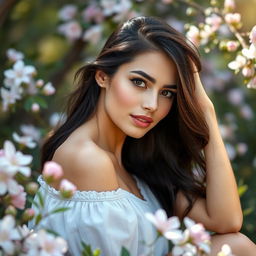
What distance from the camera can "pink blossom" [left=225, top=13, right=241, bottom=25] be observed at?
9.25 ft

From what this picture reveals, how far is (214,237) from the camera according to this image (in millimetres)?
2514

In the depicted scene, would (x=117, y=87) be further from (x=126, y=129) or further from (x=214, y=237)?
(x=214, y=237)

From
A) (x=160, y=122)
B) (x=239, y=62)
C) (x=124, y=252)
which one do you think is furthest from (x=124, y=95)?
(x=124, y=252)

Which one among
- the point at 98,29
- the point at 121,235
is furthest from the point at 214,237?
the point at 98,29

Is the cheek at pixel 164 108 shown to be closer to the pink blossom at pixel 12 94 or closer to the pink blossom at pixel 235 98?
the pink blossom at pixel 12 94

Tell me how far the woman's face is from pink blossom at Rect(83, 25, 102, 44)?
1.52 meters

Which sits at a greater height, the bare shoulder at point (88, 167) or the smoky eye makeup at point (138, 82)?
the smoky eye makeup at point (138, 82)

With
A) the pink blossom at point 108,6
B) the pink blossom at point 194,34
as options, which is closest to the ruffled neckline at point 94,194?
the pink blossom at point 194,34

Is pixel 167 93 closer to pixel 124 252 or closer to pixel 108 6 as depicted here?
pixel 124 252

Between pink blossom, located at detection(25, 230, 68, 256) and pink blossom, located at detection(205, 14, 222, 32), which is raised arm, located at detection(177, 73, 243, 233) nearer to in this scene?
pink blossom, located at detection(205, 14, 222, 32)

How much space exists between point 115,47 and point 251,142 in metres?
2.59

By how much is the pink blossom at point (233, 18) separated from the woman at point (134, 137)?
0.42 meters

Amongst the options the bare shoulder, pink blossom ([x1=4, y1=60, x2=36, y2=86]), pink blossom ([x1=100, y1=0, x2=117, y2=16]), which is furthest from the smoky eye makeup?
pink blossom ([x1=100, y1=0, x2=117, y2=16])

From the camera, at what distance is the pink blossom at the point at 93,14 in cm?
392
